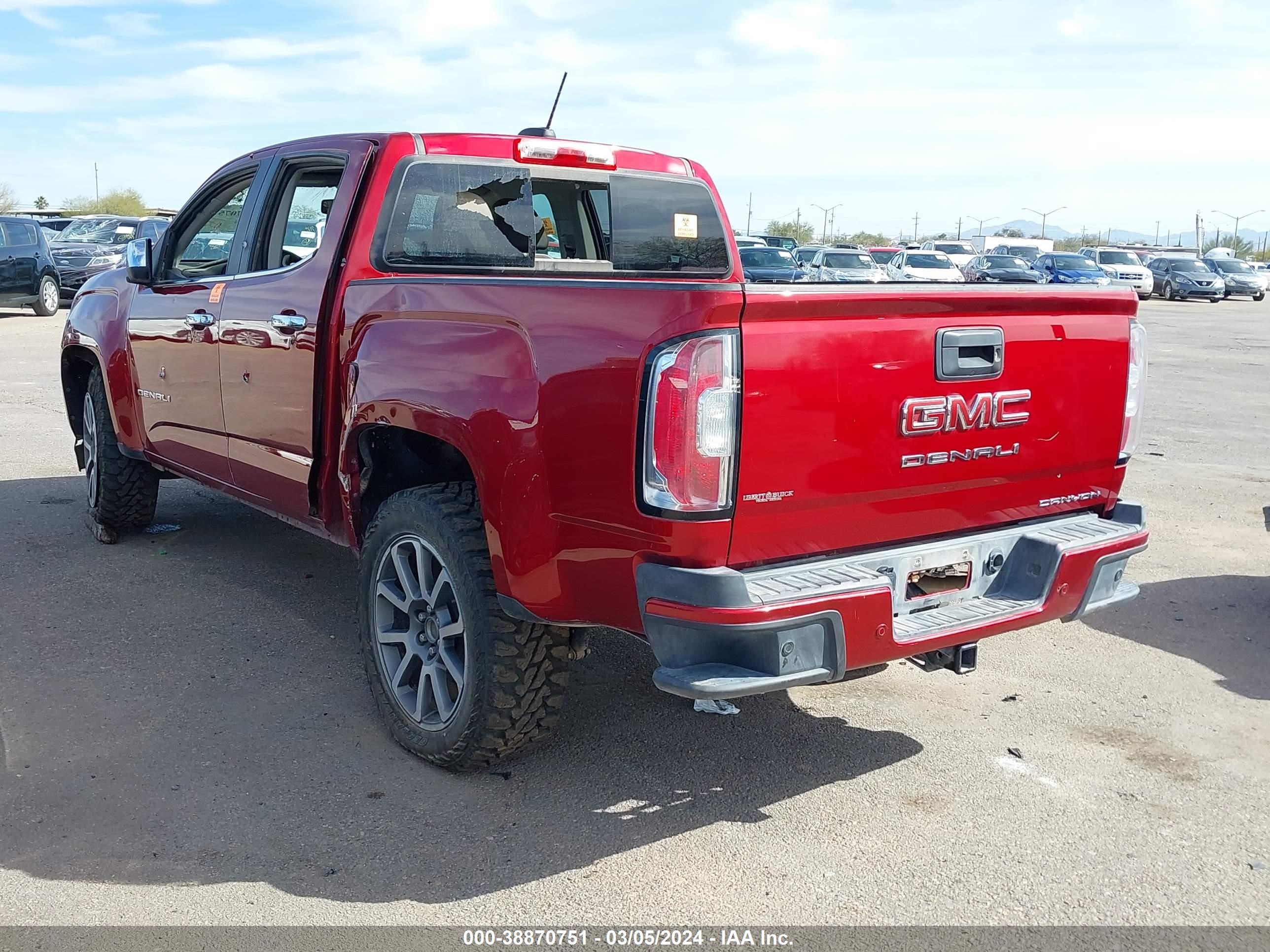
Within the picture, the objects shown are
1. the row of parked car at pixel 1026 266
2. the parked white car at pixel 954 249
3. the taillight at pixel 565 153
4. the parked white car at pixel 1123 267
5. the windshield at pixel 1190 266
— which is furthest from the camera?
the parked white car at pixel 954 249

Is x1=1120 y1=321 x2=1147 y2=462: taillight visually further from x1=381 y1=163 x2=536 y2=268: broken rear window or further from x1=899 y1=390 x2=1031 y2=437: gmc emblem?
x1=381 y1=163 x2=536 y2=268: broken rear window

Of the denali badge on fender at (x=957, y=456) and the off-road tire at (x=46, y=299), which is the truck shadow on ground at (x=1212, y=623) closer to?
the denali badge on fender at (x=957, y=456)

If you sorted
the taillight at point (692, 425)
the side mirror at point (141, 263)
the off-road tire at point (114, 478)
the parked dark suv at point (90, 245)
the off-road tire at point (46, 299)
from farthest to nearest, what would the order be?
1. the parked dark suv at point (90, 245)
2. the off-road tire at point (46, 299)
3. the off-road tire at point (114, 478)
4. the side mirror at point (141, 263)
5. the taillight at point (692, 425)

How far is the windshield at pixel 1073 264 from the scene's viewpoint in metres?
36.0

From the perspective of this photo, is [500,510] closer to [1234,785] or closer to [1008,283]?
[1008,283]

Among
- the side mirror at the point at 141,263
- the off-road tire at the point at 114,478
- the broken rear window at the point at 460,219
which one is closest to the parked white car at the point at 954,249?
the off-road tire at the point at 114,478

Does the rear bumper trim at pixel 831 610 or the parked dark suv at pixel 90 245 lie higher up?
the parked dark suv at pixel 90 245

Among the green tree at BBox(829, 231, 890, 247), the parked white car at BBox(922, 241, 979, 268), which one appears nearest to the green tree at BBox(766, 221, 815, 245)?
the green tree at BBox(829, 231, 890, 247)

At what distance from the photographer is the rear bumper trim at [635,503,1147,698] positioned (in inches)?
117

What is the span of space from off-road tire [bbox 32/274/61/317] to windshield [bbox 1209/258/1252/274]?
122 feet

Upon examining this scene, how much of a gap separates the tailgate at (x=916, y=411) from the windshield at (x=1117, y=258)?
40207mm

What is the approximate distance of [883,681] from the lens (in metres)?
4.67

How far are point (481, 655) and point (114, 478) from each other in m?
3.53

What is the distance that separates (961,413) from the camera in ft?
11.1
